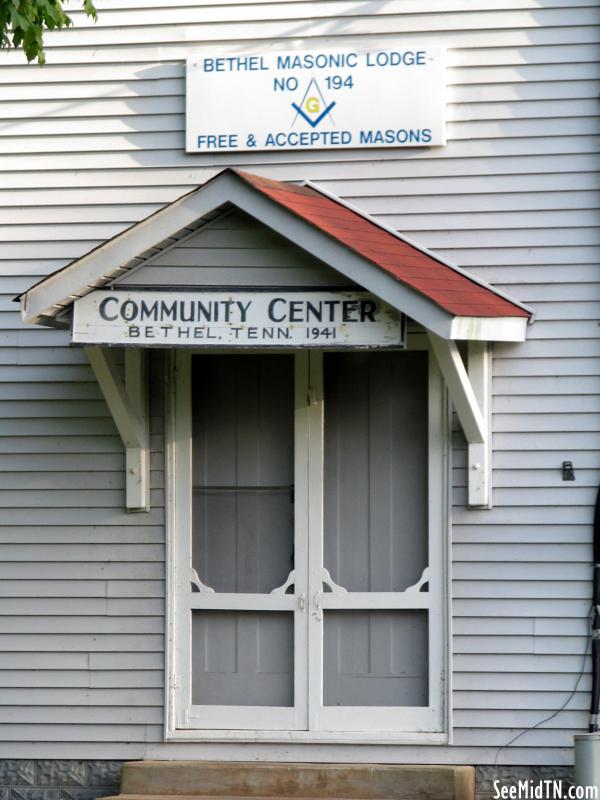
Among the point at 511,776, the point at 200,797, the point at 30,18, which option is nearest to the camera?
the point at 30,18

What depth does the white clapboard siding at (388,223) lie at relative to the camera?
301 inches

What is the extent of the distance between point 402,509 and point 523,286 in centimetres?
149

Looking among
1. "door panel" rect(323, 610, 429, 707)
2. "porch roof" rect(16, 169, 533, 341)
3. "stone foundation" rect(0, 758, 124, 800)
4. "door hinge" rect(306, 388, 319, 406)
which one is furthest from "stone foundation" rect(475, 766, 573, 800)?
"porch roof" rect(16, 169, 533, 341)

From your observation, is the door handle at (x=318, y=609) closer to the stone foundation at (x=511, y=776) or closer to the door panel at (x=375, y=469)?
the door panel at (x=375, y=469)

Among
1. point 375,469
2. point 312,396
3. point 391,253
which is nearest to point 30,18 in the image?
point 391,253

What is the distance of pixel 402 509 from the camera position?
25.8 ft

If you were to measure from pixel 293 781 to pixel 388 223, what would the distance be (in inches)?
129

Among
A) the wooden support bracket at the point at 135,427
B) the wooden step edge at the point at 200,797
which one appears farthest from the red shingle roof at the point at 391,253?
the wooden step edge at the point at 200,797

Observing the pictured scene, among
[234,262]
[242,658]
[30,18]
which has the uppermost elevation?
[30,18]

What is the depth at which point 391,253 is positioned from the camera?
721cm

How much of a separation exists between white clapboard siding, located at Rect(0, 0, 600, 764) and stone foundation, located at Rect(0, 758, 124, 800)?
3.0 inches

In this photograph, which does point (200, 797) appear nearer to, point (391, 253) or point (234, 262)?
point (234, 262)

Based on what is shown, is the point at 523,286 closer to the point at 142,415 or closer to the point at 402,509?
the point at 402,509

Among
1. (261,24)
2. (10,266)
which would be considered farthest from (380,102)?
A: (10,266)
